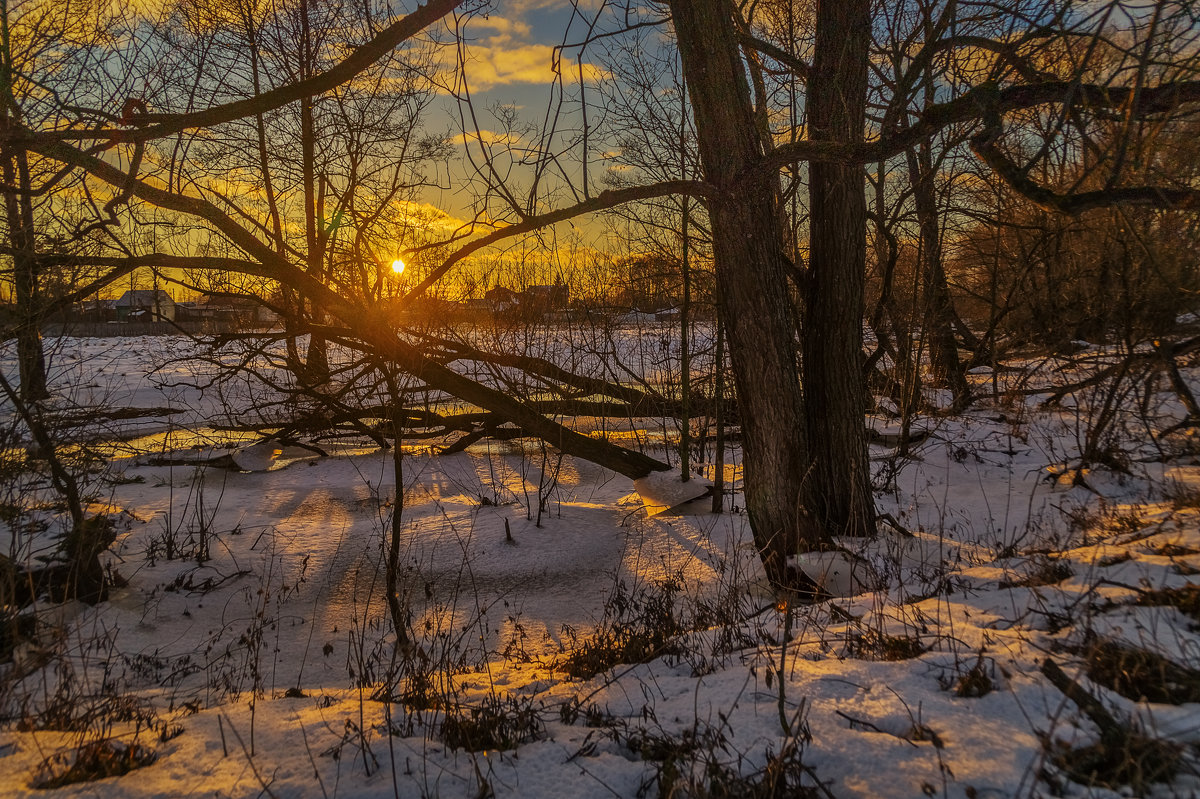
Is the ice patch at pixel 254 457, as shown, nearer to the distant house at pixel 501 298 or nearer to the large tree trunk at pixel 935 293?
the distant house at pixel 501 298

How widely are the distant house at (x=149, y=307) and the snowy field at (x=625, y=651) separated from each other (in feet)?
7.00

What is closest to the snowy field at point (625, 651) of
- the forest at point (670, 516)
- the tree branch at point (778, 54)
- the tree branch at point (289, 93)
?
the forest at point (670, 516)

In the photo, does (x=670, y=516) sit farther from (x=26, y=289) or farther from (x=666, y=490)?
(x=26, y=289)

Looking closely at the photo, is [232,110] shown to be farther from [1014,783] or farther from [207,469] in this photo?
[207,469]

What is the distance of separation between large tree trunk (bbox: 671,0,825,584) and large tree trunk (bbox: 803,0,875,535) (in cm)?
46

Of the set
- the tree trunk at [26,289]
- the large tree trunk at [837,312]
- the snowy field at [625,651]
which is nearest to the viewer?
the snowy field at [625,651]

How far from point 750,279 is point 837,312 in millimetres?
1039

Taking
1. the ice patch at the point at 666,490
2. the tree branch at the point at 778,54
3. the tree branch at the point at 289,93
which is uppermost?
the tree branch at the point at 778,54

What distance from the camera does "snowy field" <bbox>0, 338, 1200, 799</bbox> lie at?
2.03 m

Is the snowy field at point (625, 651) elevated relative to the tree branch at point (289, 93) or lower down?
lower down

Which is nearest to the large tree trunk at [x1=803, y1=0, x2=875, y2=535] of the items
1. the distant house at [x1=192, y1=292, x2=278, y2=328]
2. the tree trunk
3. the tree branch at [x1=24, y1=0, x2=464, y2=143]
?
the tree branch at [x1=24, y1=0, x2=464, y2=143]

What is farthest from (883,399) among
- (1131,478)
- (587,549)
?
(587,549)

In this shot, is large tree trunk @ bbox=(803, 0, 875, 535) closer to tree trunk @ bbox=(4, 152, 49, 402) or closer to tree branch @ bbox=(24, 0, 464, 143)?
tree branch @ bbox=(24, 0, 464, 143)

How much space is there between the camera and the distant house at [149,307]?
273 inches
